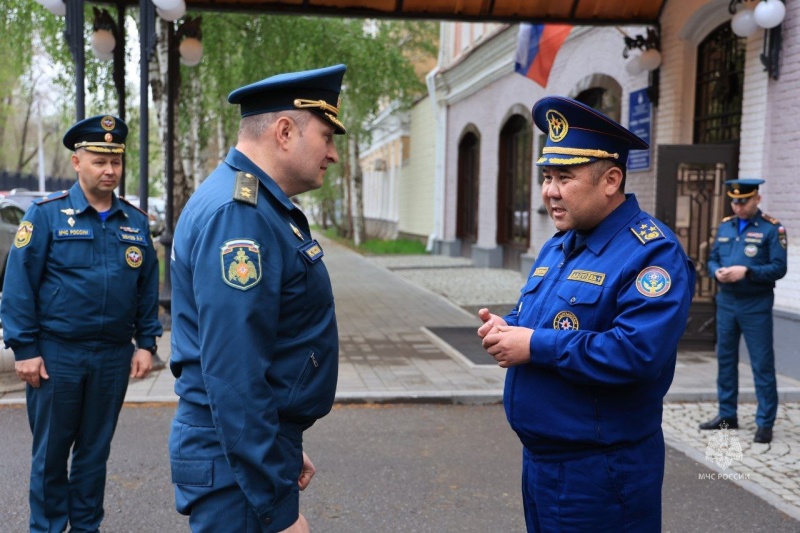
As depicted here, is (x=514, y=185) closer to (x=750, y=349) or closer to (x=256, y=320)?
(x=750, y=349)

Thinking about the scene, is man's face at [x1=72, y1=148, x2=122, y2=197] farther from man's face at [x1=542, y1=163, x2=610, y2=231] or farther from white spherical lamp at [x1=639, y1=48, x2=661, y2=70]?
white spherical lamp at [x1=639, y1=48, x2=661, y2=70]

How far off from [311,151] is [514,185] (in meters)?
18.0

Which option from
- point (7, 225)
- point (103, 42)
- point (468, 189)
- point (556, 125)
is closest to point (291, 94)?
point (556, 125)

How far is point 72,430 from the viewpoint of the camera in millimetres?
3859

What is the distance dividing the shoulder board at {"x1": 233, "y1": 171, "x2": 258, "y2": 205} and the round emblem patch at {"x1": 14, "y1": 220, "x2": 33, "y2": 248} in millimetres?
2032

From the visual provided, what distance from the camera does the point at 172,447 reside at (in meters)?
2.23

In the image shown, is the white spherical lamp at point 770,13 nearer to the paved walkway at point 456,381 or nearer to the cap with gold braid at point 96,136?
the paved walkway at point 456,381

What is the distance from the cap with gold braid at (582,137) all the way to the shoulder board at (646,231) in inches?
8.7

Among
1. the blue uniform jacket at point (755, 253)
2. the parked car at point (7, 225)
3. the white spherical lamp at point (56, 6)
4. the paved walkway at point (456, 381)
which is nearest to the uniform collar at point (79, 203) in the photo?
the paved walkway at point (456, 381)

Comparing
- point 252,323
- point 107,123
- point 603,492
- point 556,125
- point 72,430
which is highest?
point 107,123

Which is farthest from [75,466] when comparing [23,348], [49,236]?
[49,236]

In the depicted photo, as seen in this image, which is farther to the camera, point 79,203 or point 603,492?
point 79,203

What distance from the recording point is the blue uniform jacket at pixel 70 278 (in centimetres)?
373

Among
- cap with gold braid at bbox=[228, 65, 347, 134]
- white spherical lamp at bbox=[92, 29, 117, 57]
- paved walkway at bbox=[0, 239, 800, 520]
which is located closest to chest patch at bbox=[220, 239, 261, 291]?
cap with gold braid at bbox=[228, 65, 347, 134]
